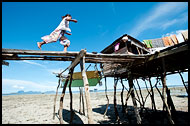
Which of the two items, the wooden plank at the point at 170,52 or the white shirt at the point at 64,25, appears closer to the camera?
the wooden plank at the point at 170,52

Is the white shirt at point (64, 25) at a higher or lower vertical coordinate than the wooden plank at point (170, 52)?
higher

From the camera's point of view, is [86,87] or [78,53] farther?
[78,53]

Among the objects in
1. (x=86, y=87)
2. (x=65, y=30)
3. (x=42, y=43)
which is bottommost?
(x=86, y=87)

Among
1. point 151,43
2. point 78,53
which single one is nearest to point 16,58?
point 78,53

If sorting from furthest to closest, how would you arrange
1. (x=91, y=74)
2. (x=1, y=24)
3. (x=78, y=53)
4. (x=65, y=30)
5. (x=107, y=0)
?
(x=91, y=74)
(x=65, y=30)
(x=78, y=53)
(x=107, y=0)
(x=1, y=24)

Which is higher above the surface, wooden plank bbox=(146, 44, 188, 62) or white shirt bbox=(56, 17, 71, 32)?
white shirt bbox=(56, 17, 71, 32)

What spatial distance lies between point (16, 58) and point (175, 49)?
635cm

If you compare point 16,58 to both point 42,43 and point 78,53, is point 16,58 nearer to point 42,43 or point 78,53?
point 42,43

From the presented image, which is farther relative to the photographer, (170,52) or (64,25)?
(64,25)

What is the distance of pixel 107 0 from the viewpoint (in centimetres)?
374

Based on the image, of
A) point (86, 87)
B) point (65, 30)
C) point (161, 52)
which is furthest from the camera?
point (65, 30)

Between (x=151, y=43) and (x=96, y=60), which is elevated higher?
(x=151, y=43)

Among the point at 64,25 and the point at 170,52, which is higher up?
the point at 64,25

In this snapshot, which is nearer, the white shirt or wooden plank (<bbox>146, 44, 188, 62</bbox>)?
wooden plank (<bbox>146, 44, 188, 62</bbox>)
